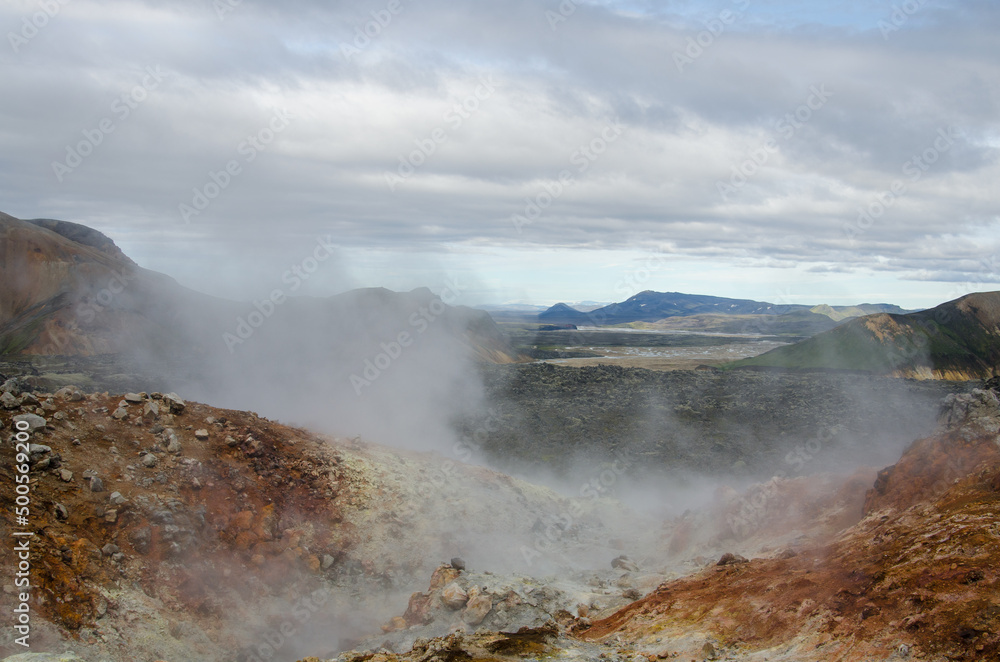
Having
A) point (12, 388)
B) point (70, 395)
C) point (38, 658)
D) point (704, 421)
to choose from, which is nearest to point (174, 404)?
point (70, 395)

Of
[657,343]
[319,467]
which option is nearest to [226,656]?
[319,467]

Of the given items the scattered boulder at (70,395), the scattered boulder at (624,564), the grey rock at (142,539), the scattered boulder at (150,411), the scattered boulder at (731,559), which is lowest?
the scattered boulder at (624,564)

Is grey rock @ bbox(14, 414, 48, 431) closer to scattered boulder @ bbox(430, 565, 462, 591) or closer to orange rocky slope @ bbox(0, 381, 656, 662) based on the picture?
orange rocky slope @ bbox(0, 381, 656, 662)

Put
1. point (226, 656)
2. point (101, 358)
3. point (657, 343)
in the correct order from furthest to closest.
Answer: point (657, 343)
point (101, 358)
point (226, 656)

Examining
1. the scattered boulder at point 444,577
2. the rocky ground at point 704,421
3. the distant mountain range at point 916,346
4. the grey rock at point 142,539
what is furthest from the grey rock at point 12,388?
the distant mountain range at point 916,346

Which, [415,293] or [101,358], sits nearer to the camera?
[101,358]

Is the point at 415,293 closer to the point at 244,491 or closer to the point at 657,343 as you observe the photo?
the point at 244,491

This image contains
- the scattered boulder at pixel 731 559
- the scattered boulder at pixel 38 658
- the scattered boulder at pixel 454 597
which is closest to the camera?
the scattered boulder at pixel 38 658

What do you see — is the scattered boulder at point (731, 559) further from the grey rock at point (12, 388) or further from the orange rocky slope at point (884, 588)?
the grey rock at point (12, 388)
